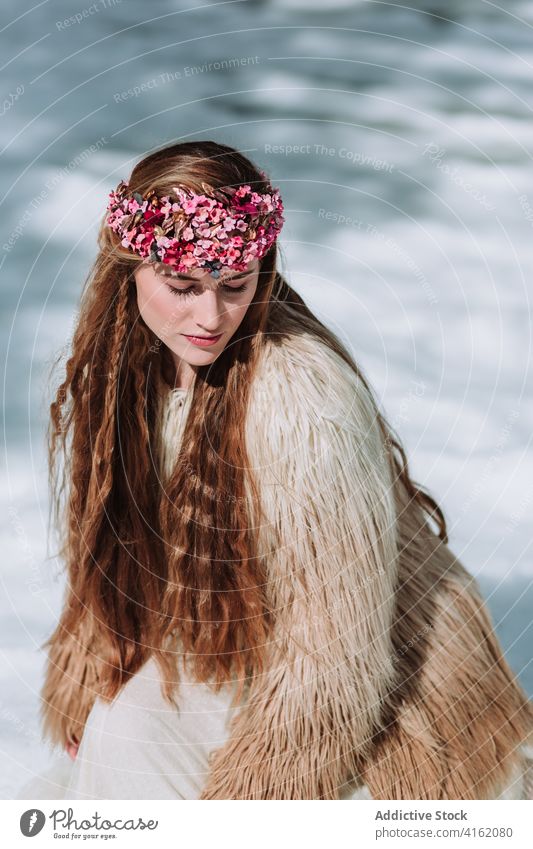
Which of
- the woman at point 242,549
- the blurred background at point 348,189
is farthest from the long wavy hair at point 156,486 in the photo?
the blurred background at point 348,189

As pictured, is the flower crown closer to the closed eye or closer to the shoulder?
the closed eye

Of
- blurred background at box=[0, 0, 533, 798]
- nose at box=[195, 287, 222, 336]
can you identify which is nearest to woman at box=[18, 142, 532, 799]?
nose at box=[195, 287, 222, 336]

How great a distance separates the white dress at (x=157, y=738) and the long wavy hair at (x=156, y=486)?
23 millimetres

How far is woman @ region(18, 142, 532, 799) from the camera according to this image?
1402mm

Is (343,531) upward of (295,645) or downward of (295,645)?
upward

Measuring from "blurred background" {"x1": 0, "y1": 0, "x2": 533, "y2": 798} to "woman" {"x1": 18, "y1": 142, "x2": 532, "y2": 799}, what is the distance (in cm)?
24

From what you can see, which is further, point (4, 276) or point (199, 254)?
point (4, 276)

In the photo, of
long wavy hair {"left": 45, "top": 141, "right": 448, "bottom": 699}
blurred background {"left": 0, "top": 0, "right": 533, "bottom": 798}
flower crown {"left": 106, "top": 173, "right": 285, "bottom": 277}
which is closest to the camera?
flower crown {"left": 106, "top": 173, "right": 285, "bottom": 277}

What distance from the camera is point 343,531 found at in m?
1.40

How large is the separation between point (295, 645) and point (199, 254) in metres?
0.55

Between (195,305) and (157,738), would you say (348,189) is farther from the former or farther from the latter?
(157,738)

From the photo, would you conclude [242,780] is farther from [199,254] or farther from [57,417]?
[199,254]

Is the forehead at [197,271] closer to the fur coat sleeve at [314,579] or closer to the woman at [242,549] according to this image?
the woman at [242,549]
